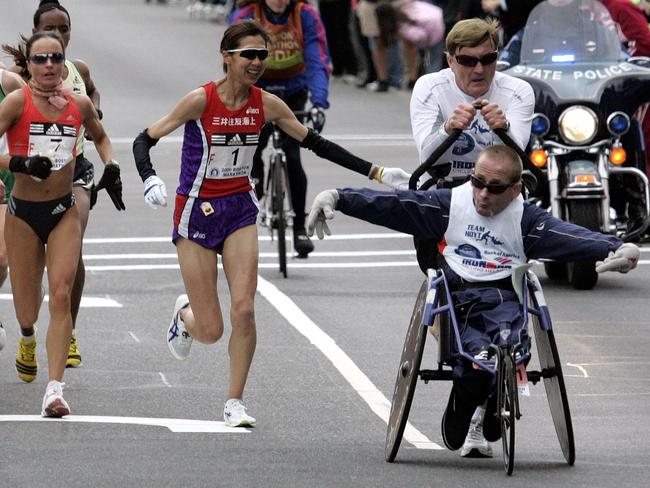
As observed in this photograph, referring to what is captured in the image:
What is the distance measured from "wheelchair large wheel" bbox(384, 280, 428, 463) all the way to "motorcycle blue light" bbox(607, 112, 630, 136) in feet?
21.7

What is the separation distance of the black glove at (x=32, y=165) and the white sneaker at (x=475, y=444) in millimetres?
2692

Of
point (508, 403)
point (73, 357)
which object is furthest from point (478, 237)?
point (73, 357)

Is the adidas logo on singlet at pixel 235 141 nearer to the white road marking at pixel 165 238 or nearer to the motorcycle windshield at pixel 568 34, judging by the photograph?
the motorcycle windshield at pixel 568 34

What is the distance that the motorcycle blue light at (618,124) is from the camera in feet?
51.2

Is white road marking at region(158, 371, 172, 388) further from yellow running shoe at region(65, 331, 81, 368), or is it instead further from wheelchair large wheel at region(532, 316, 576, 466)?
wheelchair large wheel at region(532, 316, 576, 466)

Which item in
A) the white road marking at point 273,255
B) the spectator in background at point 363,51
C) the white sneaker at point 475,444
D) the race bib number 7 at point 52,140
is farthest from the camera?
the spectator in background at point 363,51

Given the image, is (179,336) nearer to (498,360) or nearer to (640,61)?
A: (498,360)

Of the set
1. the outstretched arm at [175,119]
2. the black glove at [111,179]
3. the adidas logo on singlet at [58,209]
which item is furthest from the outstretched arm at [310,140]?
the adidas logo on singlet at [58,209]

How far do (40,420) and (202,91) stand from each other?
1.90 metres

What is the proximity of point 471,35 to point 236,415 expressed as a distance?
2.26 meters

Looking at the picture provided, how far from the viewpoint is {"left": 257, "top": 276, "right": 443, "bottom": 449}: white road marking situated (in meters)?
10.1

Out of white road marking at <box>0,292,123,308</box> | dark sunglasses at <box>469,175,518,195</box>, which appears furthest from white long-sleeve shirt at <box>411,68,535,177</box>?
white road marking at <box>0,292,123,308</box>

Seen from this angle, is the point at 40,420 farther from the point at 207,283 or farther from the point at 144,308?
the point at 144,308

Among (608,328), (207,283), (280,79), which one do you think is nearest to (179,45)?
(280,79)
